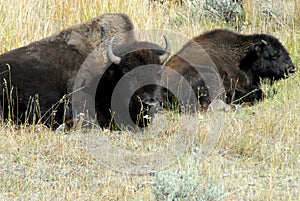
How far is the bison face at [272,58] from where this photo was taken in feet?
34.6

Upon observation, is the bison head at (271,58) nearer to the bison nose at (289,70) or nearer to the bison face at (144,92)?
the bison nose at (289,70)

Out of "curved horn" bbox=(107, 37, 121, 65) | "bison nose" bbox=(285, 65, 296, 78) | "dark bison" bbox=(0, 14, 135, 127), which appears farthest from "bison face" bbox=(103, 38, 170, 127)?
"bison nose" bbox=(285, 65, 296, 78)

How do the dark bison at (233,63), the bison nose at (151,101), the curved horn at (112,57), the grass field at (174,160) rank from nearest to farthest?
the grass field at (174,160), the bison nose at (151,101), the curved horn at (112,57), the dark bison at (233,63)

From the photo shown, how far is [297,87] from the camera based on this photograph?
10289 mm

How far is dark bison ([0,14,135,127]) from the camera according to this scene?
8945mm

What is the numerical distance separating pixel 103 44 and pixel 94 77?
0.54 m

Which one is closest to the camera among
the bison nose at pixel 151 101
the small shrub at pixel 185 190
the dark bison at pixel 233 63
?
the small shrub at pixel 185 190

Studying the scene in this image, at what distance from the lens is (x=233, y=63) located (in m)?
10.4

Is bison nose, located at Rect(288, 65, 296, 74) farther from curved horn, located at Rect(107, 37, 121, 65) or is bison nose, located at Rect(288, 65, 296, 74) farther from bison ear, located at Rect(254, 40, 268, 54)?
curved horn, located at Rect(107, 37, 121, 65)

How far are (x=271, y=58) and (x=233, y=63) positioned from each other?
26.1 inches

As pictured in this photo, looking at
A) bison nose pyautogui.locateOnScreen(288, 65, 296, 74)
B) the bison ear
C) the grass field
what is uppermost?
the bison ear

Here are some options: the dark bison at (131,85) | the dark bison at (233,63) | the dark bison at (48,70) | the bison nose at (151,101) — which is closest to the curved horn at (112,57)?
the dark bison at (131,85)

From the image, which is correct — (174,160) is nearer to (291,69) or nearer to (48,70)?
(48,70)

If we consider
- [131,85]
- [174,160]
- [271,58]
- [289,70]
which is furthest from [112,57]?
[289,70]
